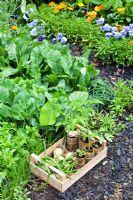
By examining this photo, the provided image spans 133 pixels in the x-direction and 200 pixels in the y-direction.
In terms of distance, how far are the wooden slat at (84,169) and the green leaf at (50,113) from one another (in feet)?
1.50

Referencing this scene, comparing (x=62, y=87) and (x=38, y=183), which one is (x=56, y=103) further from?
(x=38, y=183)

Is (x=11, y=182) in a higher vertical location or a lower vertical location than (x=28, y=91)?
lower

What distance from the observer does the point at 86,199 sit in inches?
156

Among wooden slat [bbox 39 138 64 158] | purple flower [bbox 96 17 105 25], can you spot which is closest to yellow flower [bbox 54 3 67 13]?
purple flower [bbox 96 17 105 25]

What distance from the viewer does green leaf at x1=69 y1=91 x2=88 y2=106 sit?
14.5ft

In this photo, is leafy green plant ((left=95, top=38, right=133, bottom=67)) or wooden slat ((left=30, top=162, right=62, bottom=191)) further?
leafy green plant ((left=95, top=38, right=133, bottom=67))

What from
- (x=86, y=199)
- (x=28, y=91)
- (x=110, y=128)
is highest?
(x=28, y=91)

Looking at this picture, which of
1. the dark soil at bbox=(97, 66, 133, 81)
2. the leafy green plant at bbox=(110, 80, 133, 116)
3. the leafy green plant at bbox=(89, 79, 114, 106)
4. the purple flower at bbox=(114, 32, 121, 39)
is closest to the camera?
the leafy green plant at bbox=(110, 80, 133, 116)

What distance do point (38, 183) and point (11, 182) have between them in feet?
0.72

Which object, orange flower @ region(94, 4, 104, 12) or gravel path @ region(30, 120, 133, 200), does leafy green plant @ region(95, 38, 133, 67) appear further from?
gravel path @ region(30, 120, 133, 200)

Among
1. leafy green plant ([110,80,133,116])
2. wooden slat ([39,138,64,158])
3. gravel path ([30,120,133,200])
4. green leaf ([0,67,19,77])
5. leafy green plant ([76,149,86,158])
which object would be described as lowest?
gravel path ([30,120,133,200])

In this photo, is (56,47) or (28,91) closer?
(28,91)

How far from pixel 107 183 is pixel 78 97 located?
0.82 meters

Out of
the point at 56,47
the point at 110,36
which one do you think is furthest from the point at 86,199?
the point at 110,36
